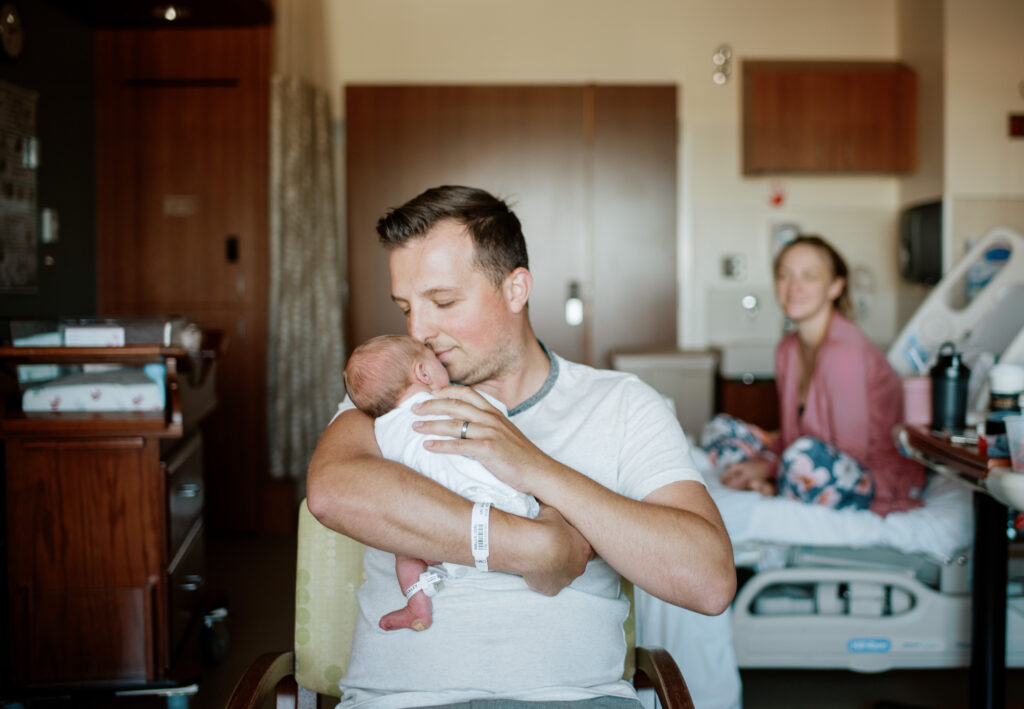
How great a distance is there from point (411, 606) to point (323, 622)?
34 centimetres

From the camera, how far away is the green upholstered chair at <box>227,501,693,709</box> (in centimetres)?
148

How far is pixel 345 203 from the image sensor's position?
15.6 feet

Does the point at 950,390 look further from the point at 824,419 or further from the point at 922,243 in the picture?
the point at 922,243

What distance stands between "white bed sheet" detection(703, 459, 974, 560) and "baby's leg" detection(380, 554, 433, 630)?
139cm

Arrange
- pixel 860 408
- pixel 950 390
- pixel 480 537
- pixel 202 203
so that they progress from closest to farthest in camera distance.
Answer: pixel 480 537 → pixel 950 390 → pixel 860 408 → pixel 202 203

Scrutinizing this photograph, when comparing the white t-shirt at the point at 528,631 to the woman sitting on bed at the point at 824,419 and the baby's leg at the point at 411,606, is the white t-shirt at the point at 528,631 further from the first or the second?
the woman sitting on bed at the point at 824,419

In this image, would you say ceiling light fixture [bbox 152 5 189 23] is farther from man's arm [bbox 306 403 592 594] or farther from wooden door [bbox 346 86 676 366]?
man's arm [bbox 306 403 592 594]

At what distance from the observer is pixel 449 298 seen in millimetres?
1475

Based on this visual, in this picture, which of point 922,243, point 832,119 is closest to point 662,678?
point 922,243

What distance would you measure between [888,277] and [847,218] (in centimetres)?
43

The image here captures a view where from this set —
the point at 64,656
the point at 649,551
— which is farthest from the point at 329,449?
the point at 64,656

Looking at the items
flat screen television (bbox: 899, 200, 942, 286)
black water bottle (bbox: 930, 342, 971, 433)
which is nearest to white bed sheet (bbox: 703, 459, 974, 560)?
black water bottle (bbox: 930, 342, 971, 433)

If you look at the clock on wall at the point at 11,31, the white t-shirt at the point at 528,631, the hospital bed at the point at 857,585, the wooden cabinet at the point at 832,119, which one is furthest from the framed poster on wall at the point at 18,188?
the wooden cabinet at the point at 832,119

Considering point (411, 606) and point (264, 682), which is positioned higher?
point (411, 606)
